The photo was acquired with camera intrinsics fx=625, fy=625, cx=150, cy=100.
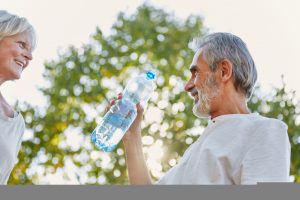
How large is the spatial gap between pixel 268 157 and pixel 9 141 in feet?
3.95

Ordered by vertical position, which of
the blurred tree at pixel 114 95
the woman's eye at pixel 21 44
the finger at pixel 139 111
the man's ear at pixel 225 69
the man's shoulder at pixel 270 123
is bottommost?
the blurred tree at pixel 114 95

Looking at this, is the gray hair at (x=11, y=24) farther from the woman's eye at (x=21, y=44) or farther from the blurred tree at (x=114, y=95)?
the blurred tree at (x=114, y=95)

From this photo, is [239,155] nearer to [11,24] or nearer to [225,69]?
[225,69]

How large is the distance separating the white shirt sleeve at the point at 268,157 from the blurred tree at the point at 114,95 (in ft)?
34.3

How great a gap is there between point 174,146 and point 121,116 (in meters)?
9.48

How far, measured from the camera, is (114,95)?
13.6 metres

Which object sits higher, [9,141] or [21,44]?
[21,44]

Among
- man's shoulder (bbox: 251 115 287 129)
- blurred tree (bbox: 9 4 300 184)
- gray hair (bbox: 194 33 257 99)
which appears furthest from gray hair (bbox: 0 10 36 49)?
blurred tree (bbox: 9 4 300 184)

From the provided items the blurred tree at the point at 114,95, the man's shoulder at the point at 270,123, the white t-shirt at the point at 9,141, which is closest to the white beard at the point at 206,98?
the man's shoulder at the point at 270,123

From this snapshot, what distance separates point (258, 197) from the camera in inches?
43.8

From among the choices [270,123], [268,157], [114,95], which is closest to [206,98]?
[270,123]

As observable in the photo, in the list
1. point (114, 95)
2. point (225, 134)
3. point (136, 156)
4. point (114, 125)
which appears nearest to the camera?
point (225, 134)

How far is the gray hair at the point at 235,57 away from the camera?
7.75ft

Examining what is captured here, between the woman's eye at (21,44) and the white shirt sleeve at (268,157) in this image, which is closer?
the white shirt sleeve at (268,157)
